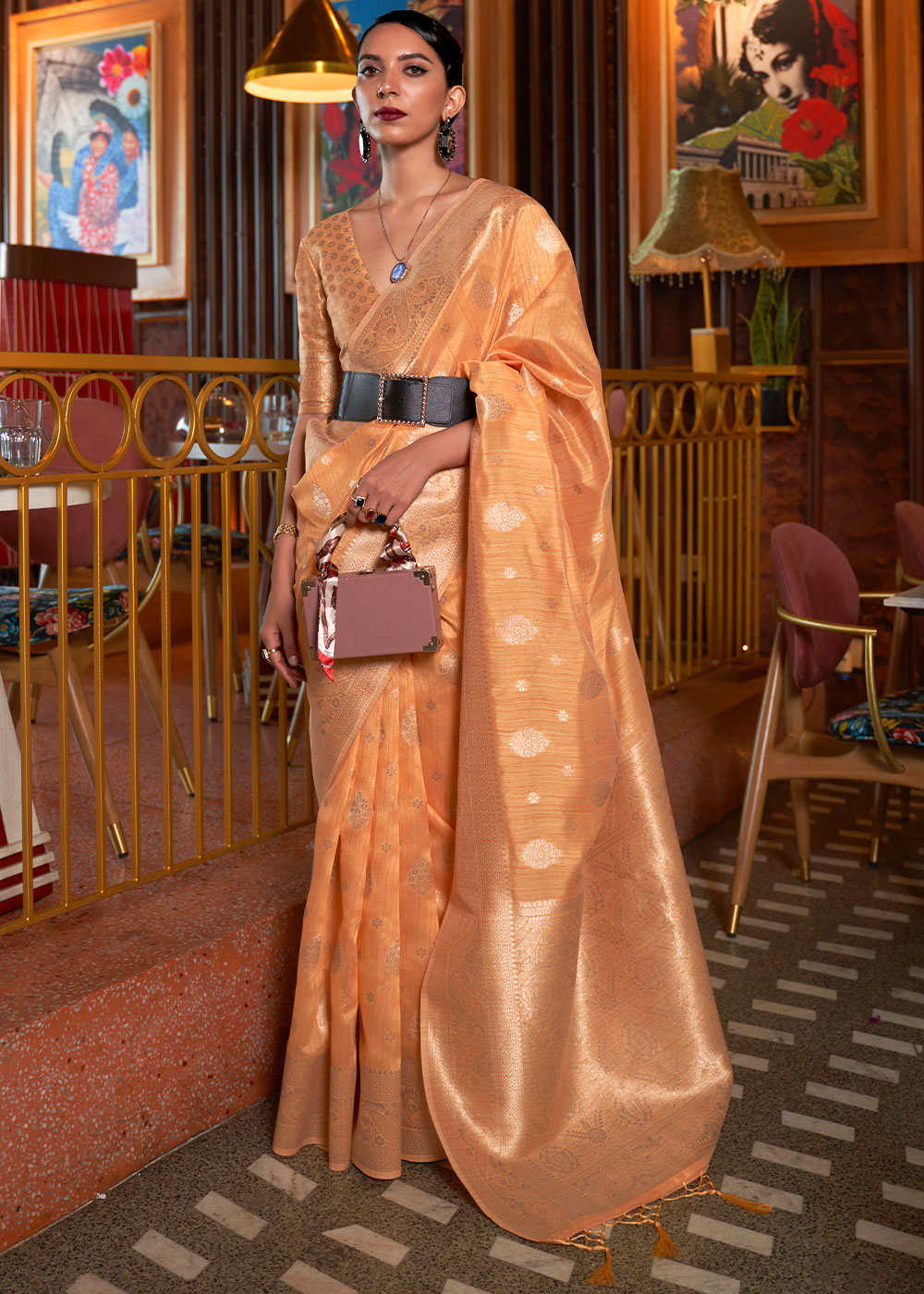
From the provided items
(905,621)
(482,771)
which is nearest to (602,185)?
(905,621)

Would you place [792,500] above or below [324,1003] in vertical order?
above

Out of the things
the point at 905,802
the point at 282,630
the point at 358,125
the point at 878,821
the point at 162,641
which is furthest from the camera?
the point at 358,125

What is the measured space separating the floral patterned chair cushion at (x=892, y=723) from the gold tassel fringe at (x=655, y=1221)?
3.84ft

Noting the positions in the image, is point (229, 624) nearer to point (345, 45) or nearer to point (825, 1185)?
point (825, 1185)

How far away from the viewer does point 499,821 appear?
1797 mm

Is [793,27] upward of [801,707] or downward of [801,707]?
upward

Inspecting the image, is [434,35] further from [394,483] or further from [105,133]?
[105,133]

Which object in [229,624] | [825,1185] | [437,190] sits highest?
[437,190]

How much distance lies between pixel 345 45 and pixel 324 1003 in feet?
12.2

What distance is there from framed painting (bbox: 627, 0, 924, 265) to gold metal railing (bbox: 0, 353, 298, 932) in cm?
273

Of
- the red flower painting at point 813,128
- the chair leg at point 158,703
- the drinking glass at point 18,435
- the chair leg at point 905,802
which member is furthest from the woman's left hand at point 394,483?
the red flower painting at point 813,128

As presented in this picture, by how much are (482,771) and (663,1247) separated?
68 centimetres

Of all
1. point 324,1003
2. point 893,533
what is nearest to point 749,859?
point 324,1003

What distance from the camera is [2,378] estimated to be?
1883 millimetres
